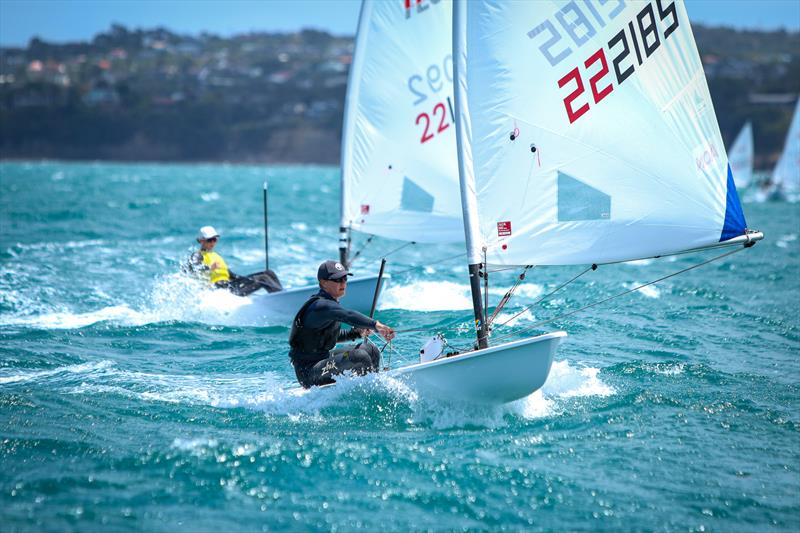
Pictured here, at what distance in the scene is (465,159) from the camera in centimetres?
680

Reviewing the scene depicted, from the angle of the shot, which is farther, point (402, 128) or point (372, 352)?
point (402, 128)

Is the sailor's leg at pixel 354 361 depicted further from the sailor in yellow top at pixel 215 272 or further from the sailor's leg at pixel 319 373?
the sailor in yellow top at pixel 215 272

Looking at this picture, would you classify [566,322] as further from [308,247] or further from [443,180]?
[308,247]

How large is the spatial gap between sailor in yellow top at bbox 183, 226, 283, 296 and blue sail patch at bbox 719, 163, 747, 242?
20.9 ft

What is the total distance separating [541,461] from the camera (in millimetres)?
5758

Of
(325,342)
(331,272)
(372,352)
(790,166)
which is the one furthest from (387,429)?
(790,166)

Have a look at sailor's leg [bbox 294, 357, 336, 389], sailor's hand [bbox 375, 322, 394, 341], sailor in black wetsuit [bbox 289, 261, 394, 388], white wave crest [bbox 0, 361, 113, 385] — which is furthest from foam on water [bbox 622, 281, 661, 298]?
white wave crest [bbox 0, 361, 113, 385]

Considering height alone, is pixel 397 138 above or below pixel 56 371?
above

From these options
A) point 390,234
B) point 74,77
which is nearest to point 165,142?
point 74,77

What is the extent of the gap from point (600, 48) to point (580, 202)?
4.15 feet

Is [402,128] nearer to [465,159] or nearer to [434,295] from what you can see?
[434,295]

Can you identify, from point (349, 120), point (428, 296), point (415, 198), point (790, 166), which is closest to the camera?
point (415, 198)

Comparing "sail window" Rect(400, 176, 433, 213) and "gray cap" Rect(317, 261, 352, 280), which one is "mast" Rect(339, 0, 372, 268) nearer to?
"sail window" Rect(400, 176, 433, 213)

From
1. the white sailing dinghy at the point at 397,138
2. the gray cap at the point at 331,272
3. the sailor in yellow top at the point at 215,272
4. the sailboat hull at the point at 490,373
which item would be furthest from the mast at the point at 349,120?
the sailboat hull at the point at 490,373
